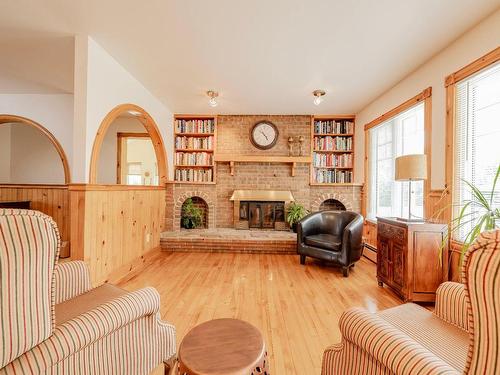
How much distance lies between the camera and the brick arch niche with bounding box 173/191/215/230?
471cm

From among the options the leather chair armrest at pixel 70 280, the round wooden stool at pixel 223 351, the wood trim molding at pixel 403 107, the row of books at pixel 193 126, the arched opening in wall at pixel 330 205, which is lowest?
the round wooden stool at pixel 223 351

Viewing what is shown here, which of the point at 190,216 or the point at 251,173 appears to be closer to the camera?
the point at 190,216

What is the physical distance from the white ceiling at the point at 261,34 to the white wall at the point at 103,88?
11 cm

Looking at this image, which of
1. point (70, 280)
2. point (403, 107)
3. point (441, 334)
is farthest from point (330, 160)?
point (70, 280)

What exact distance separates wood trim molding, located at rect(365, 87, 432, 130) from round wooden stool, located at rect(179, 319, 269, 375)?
310 centimetres

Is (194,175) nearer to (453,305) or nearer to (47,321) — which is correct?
(47,321)

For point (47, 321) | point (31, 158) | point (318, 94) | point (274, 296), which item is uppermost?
point (318, 94)

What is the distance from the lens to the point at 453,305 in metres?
1.22

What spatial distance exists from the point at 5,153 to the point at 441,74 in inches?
278

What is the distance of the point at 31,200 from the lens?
3.62 m

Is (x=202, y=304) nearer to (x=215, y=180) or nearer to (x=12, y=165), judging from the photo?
(x=215, y=180)

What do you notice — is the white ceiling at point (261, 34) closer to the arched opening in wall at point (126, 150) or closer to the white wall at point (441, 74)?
the white wall at point (441, 74)

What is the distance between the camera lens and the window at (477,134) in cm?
205

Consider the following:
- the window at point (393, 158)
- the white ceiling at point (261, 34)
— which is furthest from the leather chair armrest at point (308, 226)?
the white ceiling at point (261, 34)
